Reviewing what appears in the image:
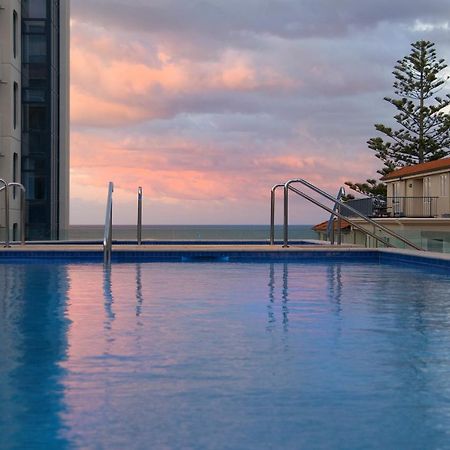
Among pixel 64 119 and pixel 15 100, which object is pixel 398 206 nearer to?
pixel 64 119

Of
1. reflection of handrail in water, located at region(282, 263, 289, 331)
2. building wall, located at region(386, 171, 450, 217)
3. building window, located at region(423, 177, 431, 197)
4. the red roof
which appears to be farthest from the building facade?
reflection of handrail in water, located at region(282, 263, 289, 331)

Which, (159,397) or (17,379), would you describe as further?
(17,379)

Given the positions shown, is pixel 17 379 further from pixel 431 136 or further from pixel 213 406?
pixel 431 136

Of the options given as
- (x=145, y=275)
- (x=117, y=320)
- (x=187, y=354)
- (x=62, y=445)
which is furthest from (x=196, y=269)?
(x=62, y=445)

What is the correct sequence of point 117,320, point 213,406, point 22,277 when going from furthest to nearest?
point 22,277 < point 117,320 < point 213,406

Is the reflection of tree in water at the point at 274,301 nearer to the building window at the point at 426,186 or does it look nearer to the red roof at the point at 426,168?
the red roof at the point at 426,168

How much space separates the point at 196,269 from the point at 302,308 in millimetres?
6534

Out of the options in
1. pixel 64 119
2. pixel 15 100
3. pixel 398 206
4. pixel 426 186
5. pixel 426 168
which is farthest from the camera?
pixel 398 206

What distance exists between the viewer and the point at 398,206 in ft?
131

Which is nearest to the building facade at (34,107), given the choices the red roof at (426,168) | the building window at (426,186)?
the red roof at (426,168)

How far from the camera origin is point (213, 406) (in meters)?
4.95

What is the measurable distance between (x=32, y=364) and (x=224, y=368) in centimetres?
154

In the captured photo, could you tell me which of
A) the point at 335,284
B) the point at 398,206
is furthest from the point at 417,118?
the point at 335,284

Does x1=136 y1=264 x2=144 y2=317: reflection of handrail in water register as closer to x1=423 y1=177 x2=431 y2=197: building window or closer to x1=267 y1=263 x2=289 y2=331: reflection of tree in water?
x1=267 y1=263 x2=289 y2=331: reflection of tree in water
